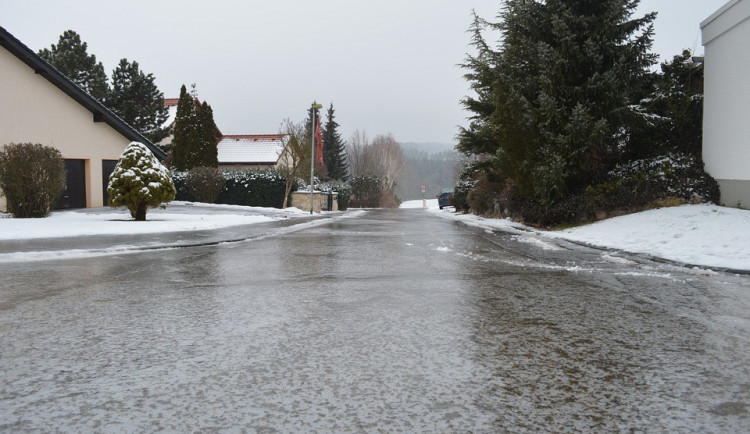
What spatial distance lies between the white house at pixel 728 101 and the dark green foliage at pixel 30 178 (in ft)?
71.9

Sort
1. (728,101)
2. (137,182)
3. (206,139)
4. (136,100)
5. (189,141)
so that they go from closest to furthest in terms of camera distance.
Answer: (728,101) < (137,182) < (189,141) < (206,139) < (136,100)

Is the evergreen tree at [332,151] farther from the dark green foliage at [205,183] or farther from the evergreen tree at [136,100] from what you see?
the dark green foliage at [205,183]

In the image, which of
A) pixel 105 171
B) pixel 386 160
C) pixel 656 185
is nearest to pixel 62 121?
pixel 105 171

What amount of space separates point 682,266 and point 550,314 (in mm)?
5681

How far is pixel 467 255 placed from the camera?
484 inches

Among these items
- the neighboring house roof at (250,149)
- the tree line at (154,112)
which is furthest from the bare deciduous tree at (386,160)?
the tree line at (154,112)

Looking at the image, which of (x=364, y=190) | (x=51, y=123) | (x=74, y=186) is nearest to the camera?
(x=51, y=123)

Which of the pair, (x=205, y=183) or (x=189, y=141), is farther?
(x=189, y=141)

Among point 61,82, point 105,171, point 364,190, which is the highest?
point 61,82

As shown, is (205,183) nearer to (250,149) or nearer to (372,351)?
(250,149)

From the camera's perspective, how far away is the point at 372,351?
4707 mm

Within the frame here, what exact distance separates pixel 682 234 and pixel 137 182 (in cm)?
1737

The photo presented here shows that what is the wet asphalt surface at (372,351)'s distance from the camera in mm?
3330

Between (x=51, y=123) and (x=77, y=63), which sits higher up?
(x=77, y=63)
